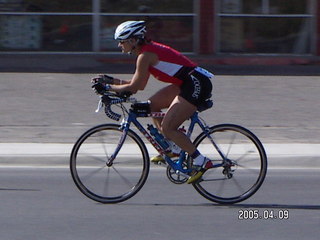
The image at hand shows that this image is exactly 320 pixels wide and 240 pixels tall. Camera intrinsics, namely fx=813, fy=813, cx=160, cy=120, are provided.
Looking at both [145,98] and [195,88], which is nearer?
[195,88]

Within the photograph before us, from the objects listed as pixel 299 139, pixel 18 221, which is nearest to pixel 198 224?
pixel 18 221

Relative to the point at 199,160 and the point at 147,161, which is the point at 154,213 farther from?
the point at 199,160

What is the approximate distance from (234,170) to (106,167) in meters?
1.26

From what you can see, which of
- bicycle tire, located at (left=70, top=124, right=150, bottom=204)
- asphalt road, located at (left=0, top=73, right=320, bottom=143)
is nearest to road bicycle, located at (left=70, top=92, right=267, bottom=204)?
bicycle tire, located at (left=70, top=124, right=150, bottom=204)

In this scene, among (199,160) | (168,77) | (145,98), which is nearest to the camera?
(168,77)

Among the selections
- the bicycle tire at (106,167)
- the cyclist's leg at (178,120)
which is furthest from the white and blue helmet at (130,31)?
the bicycle tire at (106,167)

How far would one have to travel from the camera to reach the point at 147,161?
788cm

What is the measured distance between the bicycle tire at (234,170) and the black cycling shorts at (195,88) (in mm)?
388

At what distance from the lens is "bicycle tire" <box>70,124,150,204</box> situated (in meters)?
7.88

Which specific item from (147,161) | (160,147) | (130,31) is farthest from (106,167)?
(130,31)

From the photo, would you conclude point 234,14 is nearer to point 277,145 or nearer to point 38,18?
point 38,18

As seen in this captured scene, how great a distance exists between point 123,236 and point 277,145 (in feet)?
14.7

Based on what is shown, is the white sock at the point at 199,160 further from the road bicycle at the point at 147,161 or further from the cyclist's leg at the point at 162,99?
the cyclist's leg at the point at 162,99

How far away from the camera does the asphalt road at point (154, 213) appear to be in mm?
6898
